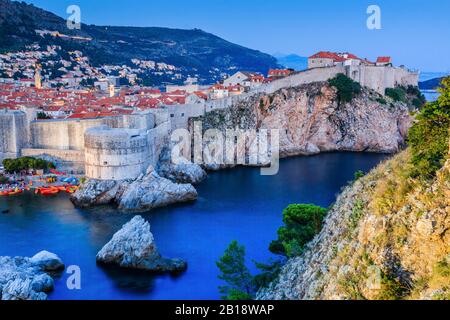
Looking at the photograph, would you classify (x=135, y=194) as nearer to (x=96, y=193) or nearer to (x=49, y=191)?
(x=96, y=193)

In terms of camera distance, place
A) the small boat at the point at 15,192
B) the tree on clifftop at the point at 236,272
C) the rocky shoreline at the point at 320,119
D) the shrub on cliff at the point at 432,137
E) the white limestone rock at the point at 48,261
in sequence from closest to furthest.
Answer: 1. the shrub on cliff at the point at 432,137
2. the tree on clifftop at the point at 236,272
3. the white limestone rock at the point at 48,261
4. the small boat at the point at 15,192
5. the rocky shoreline at the point at 320,119

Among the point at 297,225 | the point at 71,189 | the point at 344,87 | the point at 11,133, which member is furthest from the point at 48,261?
the point at 344,87

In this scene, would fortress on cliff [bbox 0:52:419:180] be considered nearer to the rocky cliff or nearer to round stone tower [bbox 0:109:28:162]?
round stone tower [bbox 0:109:28:162]

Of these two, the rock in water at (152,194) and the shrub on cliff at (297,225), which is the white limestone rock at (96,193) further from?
the shrub on cliff at (297,225)

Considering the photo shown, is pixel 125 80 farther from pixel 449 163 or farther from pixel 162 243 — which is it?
pixel 449 163

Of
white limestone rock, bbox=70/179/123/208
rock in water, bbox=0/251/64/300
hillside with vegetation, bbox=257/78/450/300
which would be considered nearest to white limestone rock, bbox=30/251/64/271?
rock in water, bbox=0/251/64/300

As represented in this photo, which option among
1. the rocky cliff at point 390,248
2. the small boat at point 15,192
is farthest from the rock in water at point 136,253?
the small boat at point 15,192
